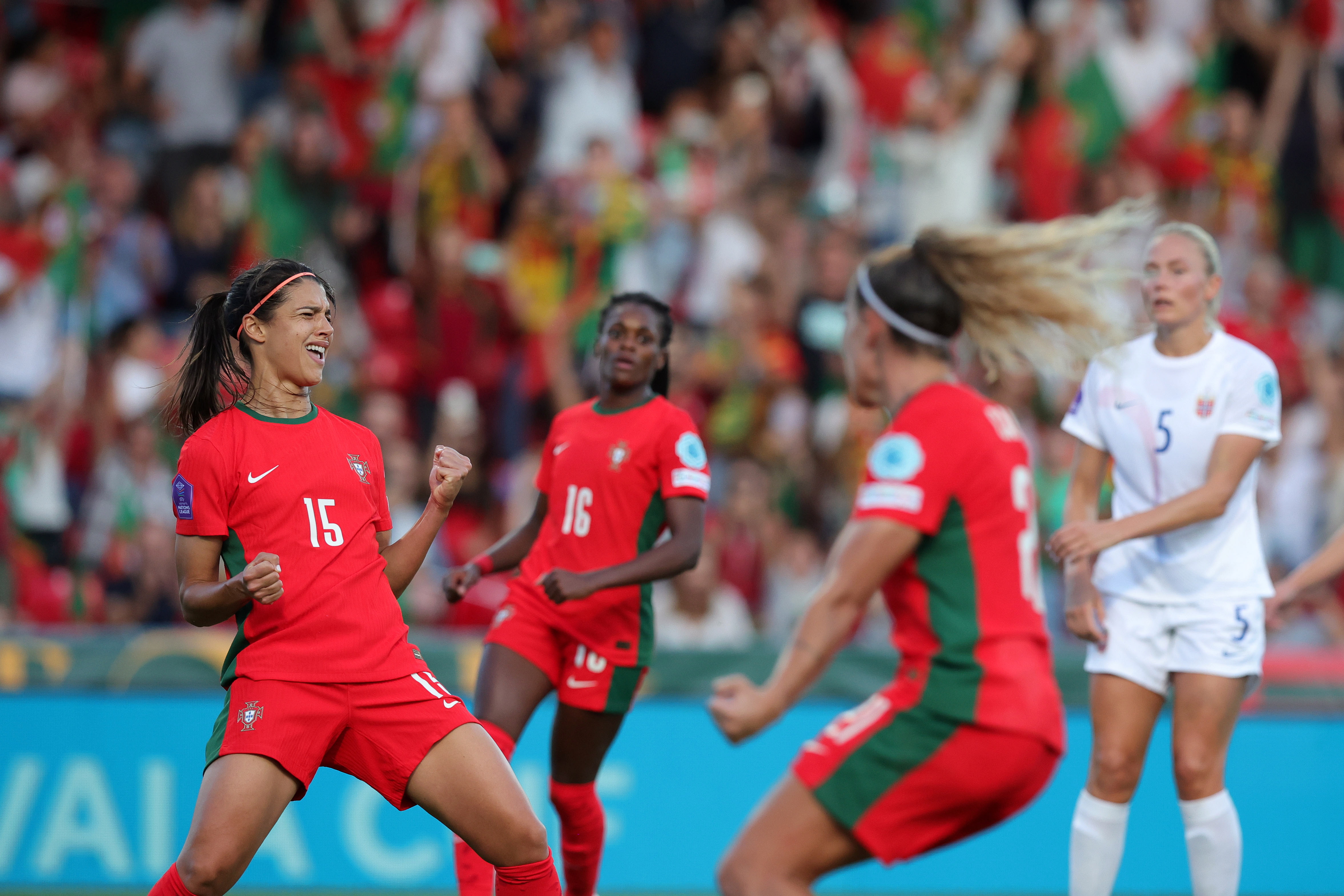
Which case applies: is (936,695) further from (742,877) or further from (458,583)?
(458,583)

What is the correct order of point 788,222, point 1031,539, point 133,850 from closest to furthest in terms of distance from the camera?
point 1031,539 < point 133,850 < point 788,222

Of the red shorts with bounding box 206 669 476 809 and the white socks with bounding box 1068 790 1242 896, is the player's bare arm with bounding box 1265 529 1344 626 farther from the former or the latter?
the red shorts with bounding box 206 669 476 809

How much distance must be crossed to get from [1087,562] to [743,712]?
87.0 inches

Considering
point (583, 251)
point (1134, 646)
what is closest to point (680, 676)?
point (1134, 646)

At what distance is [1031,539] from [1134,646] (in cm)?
185

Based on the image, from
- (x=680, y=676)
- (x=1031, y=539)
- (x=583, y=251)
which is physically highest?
(x=583, y=251)

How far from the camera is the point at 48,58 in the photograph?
1330cm

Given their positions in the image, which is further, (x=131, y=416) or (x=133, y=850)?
(x=131, y=416)

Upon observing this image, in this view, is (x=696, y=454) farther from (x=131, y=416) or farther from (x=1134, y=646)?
(x=131, y=416)

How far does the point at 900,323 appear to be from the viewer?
14.5 ft

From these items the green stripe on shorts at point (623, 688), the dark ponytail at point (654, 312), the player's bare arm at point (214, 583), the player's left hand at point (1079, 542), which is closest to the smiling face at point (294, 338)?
the player's bare arm at point (214, 583)

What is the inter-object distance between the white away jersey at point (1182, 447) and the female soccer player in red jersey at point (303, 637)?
8.89ft

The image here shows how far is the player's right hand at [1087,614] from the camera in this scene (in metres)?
5.93

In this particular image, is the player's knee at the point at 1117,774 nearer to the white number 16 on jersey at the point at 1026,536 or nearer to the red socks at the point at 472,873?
the white number 16 on jersey at the point at 1026,536
